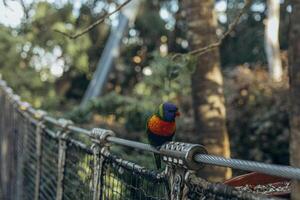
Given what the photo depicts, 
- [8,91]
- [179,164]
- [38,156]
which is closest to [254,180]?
[179,164]

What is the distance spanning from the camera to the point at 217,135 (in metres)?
4.67

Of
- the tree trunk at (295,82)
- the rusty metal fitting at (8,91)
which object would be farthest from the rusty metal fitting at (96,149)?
the rusty metal fitting at (8,91)

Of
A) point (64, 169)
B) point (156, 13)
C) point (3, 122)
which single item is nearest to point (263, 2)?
point (156, 13)

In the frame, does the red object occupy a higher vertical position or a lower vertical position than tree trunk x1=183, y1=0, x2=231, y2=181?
lower

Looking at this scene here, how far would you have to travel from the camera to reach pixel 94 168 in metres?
2.70

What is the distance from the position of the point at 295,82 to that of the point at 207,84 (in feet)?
8.94

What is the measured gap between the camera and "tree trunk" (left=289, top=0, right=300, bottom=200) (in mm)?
1984

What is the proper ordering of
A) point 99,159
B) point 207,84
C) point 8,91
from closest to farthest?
point 99,159 < point 207,84 < point 8,91

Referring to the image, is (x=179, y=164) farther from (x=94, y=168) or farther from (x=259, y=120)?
(x=259, y=120)

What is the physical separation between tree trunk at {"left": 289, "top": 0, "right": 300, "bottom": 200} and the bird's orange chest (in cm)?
57

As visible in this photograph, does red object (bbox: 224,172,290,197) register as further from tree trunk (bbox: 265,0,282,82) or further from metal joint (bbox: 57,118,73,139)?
tree trunk (bbox: 265,0,282,82)

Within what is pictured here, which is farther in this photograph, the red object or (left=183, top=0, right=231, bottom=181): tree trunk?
(left=183, top=0, right=231, bottom=181): tree trunk

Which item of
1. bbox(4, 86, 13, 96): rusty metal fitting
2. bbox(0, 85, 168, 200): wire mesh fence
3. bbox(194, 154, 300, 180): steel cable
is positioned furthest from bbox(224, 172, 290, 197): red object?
bbox(4, 86, 13, 96): rusty metal fitting

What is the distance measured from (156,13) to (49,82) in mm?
4123
